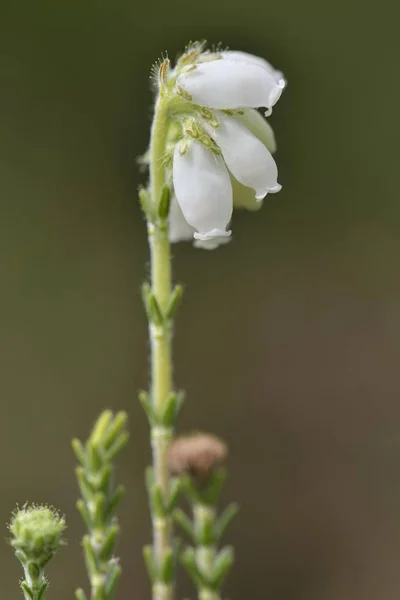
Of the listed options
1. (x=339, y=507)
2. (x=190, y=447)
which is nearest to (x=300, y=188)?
(x=339, y=507)

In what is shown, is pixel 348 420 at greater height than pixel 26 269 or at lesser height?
lesser

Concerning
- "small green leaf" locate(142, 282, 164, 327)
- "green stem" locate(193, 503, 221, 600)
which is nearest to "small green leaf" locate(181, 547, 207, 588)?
"green stem" locate(193, 503, 221, 600)

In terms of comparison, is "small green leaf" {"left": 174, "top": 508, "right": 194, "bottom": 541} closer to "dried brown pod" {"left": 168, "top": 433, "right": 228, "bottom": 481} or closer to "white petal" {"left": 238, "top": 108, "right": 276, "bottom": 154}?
"dried brown pod" {"left": 168, "top": 433, "right": 228, "bottom": 481}

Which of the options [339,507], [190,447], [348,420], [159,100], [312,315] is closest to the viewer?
[159,100]

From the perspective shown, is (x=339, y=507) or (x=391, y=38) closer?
(x=339, y=507)

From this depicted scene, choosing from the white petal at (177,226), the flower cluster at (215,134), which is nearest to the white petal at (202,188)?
the flower cluster at (215,134)

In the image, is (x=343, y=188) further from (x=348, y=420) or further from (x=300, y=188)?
(x=348, y=420)

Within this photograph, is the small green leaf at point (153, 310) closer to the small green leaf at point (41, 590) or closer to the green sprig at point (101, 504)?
the green sprig at point (101, 504)
